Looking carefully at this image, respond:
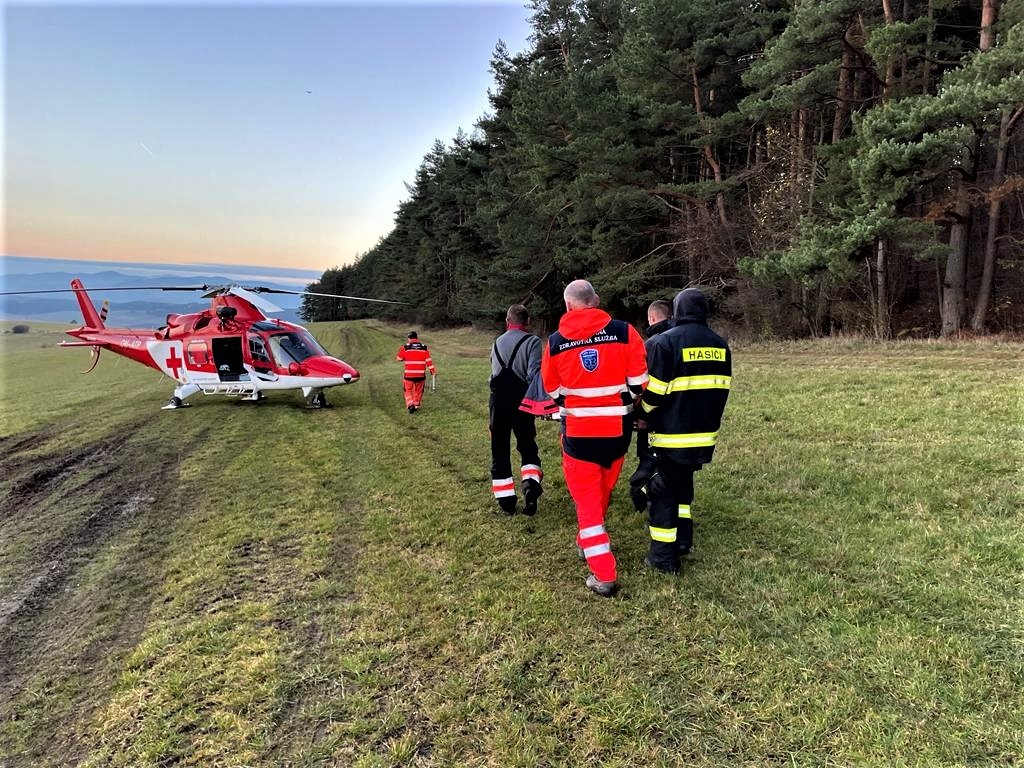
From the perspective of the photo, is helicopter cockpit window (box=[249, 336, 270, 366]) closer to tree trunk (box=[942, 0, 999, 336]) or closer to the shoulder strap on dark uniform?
the shoulder strap on dark uniform

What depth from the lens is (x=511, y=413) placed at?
536 cm

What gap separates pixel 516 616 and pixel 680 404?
6.28ft

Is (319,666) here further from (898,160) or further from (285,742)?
(898,160)

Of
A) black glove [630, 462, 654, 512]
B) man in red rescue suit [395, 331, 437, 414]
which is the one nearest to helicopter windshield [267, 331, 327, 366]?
man in red rescue suit [395, 331, 437, 414]

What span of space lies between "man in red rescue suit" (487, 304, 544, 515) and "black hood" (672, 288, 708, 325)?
1612mm

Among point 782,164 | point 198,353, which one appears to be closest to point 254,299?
point 198,353

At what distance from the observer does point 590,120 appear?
18219 mm

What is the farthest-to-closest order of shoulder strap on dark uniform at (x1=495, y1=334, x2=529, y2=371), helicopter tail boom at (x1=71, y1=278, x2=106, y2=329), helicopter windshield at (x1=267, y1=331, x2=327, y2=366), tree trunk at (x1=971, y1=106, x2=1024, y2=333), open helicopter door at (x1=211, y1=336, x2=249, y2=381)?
helicopter tail boom at (x1=71, y1=278, x2=106, y2=329) → tree trunk at (x1=971, y1=106, x2=1024, y2=333) → open helicopter door at (x1=211, y1=336, x2=249, y2=381) → helicopter windshield at (x1=267, y1=331, x2=327, y2=366) → shoulder strap on dark uniform at (x1=495, y1=334, x2=529, y2=371)

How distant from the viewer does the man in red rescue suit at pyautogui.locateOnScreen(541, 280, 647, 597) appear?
3.75 meters

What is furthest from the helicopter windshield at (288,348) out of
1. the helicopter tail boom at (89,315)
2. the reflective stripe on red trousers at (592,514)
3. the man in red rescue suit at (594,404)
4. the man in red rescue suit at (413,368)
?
the reflective stripe on red trousers at (592,514)

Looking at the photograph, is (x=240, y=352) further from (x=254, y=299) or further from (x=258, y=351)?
(x=254, y=299)

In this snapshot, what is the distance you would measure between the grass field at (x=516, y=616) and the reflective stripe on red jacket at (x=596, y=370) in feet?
4.09

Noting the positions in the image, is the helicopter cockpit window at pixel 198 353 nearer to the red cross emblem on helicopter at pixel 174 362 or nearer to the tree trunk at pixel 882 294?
the red cross emblem on helicopter at pixel 174 362

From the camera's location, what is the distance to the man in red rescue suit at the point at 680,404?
380cm
